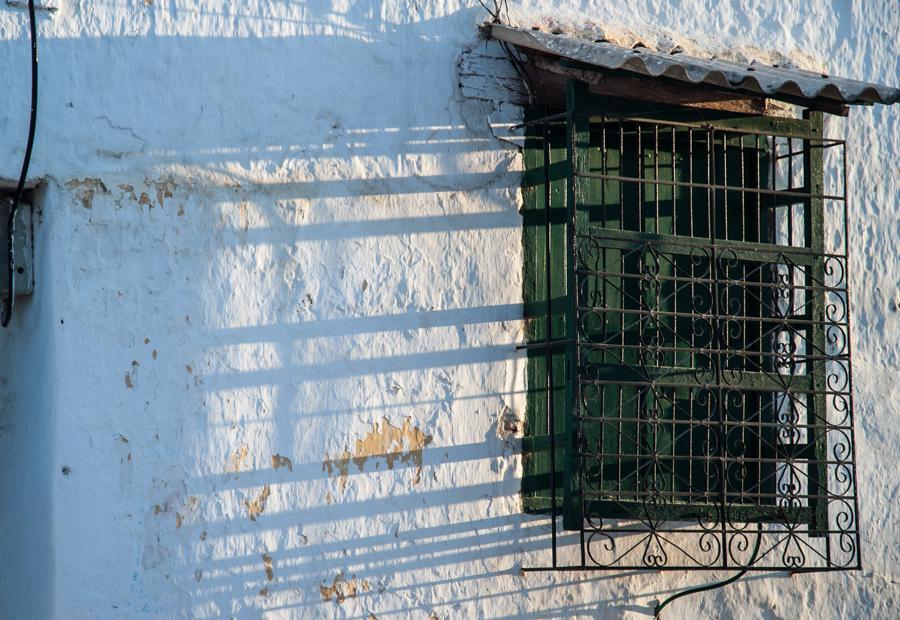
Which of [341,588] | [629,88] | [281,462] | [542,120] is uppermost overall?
[629,88]

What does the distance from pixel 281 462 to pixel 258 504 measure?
151 mm

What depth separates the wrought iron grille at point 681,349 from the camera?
408 centimetres

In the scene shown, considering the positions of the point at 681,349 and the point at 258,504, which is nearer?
the point at 258,504

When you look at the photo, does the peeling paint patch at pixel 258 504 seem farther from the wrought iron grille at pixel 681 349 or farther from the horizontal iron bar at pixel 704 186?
A: the horizontal iron bar at pixel 704 186

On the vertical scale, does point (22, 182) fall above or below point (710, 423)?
above

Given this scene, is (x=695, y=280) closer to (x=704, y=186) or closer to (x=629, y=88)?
(x=704, y=186)

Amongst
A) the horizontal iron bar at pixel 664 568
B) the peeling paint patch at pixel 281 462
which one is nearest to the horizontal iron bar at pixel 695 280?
the horizontal iron bar at pixel 664 568

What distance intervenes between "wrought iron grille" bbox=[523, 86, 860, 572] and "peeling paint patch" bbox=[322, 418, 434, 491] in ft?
1.35

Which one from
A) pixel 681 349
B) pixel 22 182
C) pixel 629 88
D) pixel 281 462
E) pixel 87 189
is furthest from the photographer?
pixel 629 88

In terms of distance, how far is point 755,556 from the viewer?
4340 millimetres

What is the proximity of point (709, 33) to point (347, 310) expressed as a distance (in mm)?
1911

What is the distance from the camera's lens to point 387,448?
13.2 feet

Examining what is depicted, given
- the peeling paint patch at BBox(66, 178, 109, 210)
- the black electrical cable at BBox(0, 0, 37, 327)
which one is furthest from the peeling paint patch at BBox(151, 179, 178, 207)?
the black electrical cable at BBox(0, 0, 37, 327)

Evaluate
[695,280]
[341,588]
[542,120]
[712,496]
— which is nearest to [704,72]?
[542,120]
